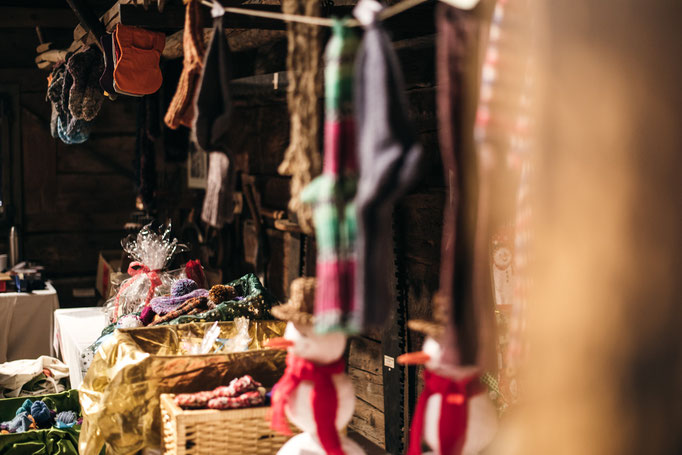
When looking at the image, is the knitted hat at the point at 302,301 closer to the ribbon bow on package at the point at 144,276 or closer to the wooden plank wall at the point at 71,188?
the ribbon bow on package at the point at 144,276

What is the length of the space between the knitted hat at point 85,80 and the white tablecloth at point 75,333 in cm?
133

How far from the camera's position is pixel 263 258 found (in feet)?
18.6

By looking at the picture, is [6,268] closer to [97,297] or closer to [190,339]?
[97,297]

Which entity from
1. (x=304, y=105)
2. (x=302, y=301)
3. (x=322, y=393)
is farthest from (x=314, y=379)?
(x=304, y=105)

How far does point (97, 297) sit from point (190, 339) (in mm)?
4793

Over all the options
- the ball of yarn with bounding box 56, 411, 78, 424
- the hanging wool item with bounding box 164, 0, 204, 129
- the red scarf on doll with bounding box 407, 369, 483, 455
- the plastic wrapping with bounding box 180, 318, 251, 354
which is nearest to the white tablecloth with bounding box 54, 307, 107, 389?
the ball of yarn with bounding box 56, 411, 78, 424

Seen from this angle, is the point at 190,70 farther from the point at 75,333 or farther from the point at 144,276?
the point at 75,333

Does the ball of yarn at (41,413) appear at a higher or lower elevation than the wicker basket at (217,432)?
lower

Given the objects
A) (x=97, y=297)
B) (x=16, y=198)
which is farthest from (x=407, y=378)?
(x=16, y=198)

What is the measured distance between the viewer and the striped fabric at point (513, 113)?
1462mm

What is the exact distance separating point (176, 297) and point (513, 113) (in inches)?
99.7

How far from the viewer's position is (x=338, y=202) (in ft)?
5.00

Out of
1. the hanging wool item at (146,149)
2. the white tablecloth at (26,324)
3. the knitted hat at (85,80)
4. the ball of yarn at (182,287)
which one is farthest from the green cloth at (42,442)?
the hanging wool item at (146,149)

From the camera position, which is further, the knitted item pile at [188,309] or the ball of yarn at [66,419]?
the ball of yarn at [66,419]
